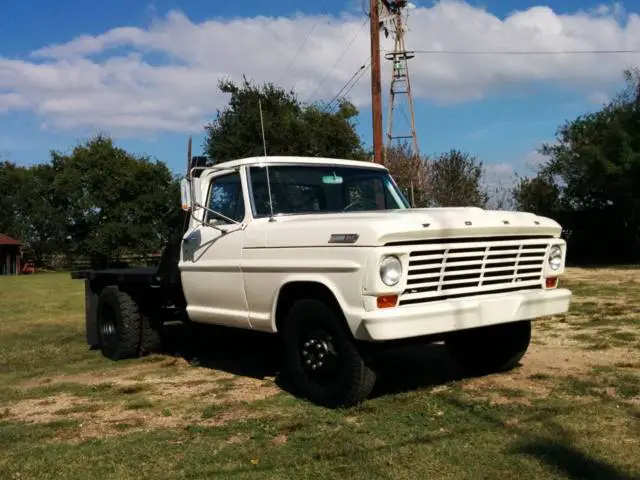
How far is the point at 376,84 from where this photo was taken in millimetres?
17109

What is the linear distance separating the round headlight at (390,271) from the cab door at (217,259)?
1.72 m

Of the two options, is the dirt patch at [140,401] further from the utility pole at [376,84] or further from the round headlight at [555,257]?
the utility pole at [376,84]

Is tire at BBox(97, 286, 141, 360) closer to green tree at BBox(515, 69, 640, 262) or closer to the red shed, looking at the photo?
green tree at BBox(515, 69, 640, 262)

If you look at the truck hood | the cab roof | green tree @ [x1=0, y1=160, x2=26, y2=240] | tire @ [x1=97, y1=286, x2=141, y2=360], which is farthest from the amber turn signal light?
green tree @ [x1=0, y1=160, x2=26, y2=240]

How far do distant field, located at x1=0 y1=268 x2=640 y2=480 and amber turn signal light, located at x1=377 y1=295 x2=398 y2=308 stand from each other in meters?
0.85

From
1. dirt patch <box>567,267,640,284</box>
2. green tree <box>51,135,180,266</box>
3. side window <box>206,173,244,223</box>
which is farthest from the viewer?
green tree <box>51,135,180,266</box>

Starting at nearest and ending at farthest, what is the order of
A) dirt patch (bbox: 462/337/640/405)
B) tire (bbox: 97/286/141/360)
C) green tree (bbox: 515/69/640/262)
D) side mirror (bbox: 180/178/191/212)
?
dirt patch (bbox: 462/337/640/405)
side mirror (bbox: 180/178/191/212)
tire (bbox: 97/286/141/360)
green tree (bbox: 515/69/640/262)

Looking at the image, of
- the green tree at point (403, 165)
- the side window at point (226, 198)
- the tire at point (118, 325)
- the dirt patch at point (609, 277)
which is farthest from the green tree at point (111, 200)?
the side window at point (226, 198)

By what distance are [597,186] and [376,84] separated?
13.9 meters

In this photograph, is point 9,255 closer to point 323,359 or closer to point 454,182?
point 454,182

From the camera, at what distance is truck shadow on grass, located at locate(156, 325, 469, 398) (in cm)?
653

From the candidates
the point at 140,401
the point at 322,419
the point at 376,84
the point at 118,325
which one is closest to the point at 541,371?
the point at 322,419

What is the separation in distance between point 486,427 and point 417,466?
87 cm

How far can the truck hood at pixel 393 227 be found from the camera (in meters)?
5.00
